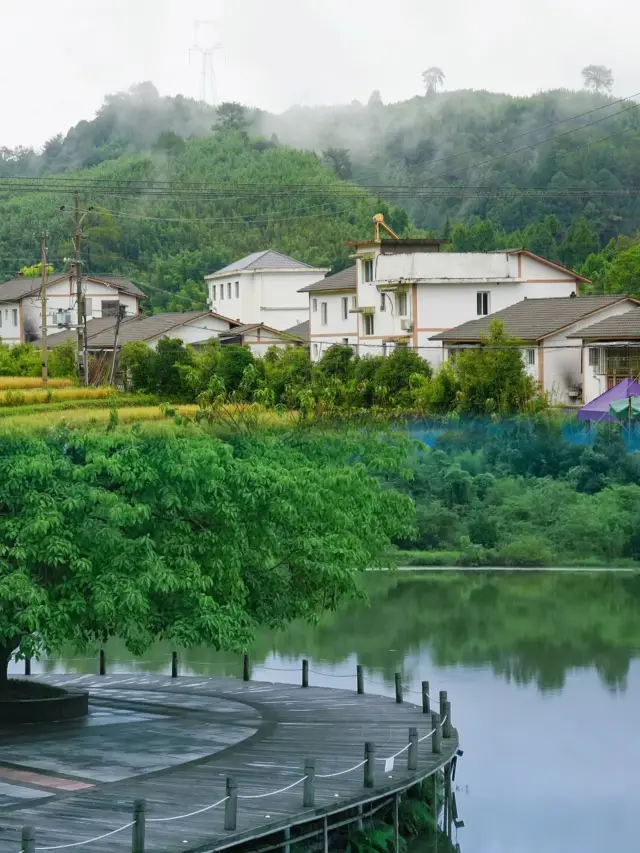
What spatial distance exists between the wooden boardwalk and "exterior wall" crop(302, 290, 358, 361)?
32.9 meters

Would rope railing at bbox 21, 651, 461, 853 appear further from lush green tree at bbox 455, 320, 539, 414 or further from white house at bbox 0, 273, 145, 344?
white house at bbox 0, 273, 145, 344

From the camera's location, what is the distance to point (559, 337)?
141 feet

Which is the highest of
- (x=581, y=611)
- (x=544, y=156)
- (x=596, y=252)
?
(x=544, y=156)

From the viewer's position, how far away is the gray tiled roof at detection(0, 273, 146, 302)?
53281mm

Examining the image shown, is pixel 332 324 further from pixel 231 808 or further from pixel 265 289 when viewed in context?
pixel 231 808

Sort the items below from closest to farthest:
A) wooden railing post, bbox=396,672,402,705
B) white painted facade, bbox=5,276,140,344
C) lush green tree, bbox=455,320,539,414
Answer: wooden railing post, bbox=396,672,402,705
lush green tree, bbox=455,320,539,414
white painted facade, bbox=5,276,140,344

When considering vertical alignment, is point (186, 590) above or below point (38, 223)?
below

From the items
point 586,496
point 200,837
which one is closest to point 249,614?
point 200,837

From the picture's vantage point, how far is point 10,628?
14398 mm

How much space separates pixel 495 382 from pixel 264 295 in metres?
20.8

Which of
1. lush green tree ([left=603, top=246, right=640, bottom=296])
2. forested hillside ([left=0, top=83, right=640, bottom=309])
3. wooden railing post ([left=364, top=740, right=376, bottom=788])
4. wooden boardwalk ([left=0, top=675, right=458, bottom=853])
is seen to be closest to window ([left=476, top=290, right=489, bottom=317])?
forested hillside ([left=0, top=83, right=640, bottom=309])

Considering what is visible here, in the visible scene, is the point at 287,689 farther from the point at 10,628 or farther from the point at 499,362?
the point at 499,362

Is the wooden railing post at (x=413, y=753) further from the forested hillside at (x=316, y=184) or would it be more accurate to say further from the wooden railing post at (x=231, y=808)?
the forested hillside at (x=316, y=184)

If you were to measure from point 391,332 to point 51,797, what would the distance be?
1491 inches
